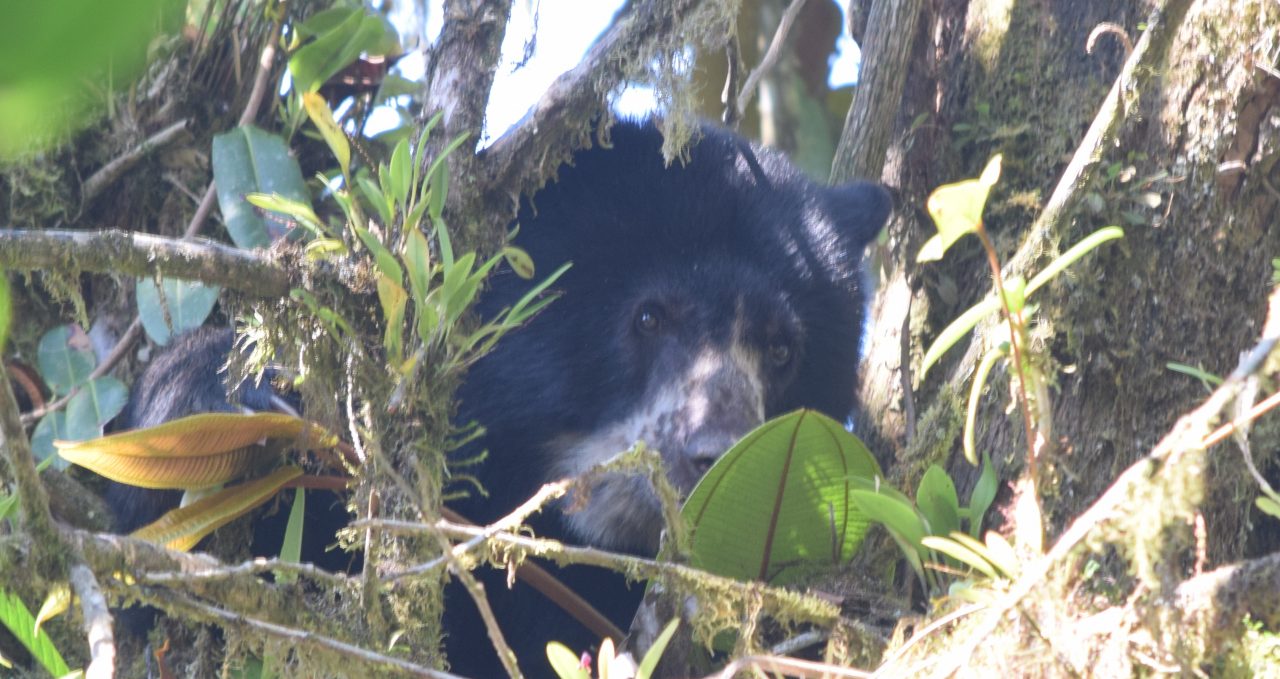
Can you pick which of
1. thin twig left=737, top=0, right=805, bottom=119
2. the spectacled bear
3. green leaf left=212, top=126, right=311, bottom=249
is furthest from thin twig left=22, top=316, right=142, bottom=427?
thin twig left=737, top=0, right=805, bottom=119

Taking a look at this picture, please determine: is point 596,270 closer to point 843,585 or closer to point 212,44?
point 212,44

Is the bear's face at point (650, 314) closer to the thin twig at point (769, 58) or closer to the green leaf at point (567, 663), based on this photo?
the thin twig at point (769, 58)

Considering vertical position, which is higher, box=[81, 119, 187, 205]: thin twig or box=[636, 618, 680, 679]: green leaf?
box=[81, 119, 187, 205]: thin twig

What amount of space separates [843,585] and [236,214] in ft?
6.37

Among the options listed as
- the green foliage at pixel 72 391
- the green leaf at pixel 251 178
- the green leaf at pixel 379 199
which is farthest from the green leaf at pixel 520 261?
the green foliage at pixel 72 391

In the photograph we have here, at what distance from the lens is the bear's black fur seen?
329 cm

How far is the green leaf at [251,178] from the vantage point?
334cm

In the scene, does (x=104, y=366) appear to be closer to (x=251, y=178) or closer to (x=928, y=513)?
(x=251, y=178)

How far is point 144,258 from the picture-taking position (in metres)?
2.11

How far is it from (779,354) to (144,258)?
193cm

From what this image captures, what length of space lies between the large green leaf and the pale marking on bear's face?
2.63 feet

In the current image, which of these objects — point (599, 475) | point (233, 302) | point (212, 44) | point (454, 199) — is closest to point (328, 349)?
point (233, 302)

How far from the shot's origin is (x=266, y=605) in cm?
201

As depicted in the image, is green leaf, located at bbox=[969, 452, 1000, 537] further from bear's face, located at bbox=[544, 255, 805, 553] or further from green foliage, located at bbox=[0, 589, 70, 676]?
green foliage, located at bbox=[0, 589, 70, 676]
